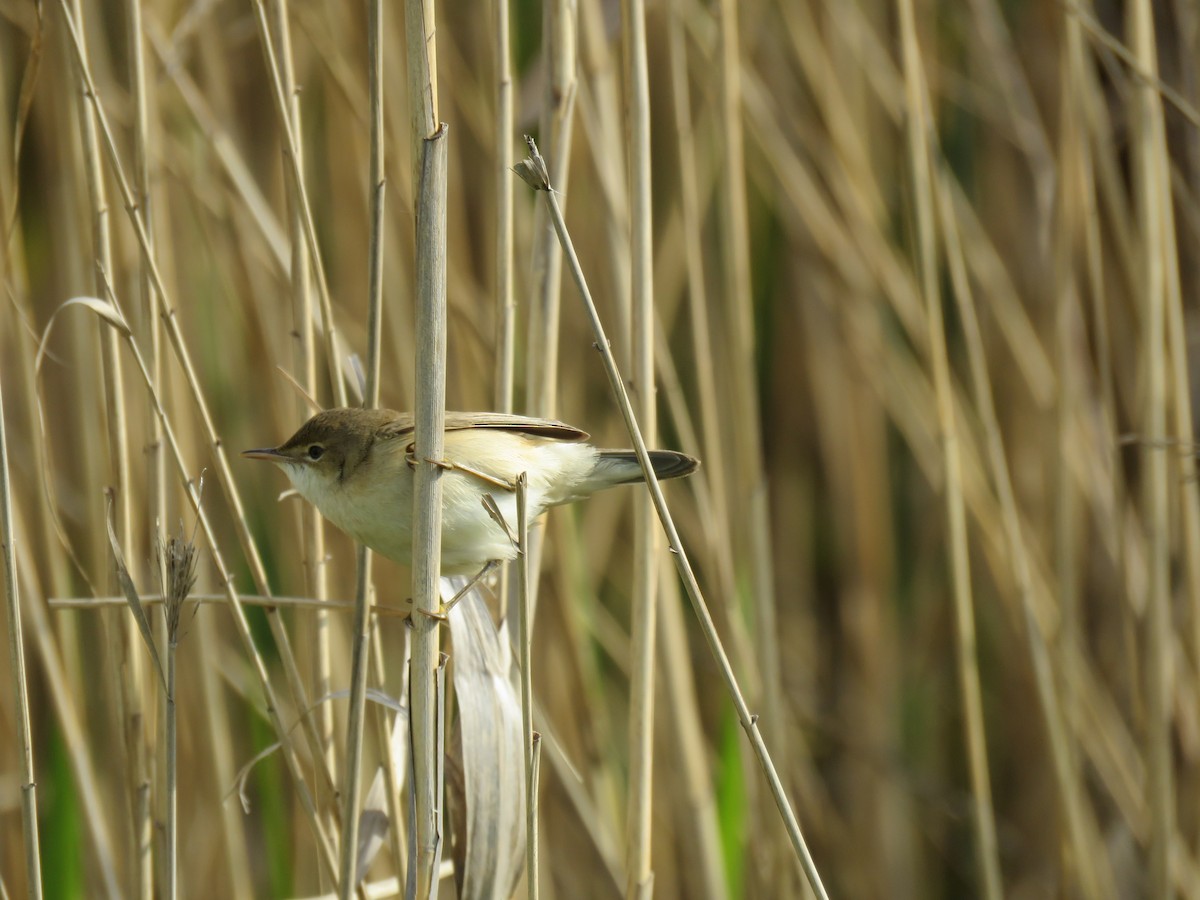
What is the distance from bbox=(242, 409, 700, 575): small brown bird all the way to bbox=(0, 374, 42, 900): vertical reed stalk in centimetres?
45

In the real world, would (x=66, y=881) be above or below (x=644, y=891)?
below

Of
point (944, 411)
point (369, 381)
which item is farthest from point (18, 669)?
point (944, 411)

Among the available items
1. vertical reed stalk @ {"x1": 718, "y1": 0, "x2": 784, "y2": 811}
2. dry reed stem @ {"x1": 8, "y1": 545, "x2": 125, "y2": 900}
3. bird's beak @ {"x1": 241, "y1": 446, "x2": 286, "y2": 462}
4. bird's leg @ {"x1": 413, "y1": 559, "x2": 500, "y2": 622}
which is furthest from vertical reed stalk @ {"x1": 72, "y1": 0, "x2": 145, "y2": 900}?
vertical reed stalk @ {"x1": 718, "y1": 0, "x2": 784, "y2": 811}

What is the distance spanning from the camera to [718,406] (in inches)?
106

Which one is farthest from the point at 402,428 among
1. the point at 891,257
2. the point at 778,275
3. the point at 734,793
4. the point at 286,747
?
the point at 778,275

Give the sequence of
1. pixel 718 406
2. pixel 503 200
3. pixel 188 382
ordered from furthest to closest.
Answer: pixel 718 406 < pixel 503 200 < pixel 188 382

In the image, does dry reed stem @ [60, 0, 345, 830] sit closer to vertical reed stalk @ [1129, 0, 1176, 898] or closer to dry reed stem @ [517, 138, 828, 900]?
dry reed stem @ [517, 138, 828, 900]

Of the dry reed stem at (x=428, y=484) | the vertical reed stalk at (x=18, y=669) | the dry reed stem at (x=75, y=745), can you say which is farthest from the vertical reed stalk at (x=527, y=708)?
the dry reed stem at (x=75, y=745)

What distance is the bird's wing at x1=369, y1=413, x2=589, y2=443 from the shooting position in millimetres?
1537

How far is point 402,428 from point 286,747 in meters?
0.49

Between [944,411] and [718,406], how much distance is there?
67cm

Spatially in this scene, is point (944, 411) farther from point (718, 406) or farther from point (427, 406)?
point (427, 406)

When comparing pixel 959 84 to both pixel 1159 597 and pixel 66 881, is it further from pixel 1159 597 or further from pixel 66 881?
pixel 66 881

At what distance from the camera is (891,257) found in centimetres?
254
